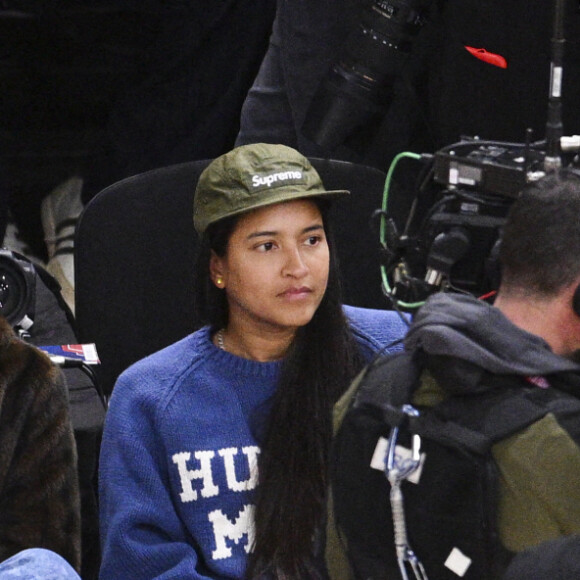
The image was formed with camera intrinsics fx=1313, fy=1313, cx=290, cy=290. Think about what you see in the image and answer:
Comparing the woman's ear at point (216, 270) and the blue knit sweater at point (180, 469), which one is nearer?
the blue knit sweater at point (180, 469)

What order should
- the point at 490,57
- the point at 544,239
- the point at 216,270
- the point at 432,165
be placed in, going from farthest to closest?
the point at 490,57
the point at 432,165
the point at 216,270
the point at 544,239

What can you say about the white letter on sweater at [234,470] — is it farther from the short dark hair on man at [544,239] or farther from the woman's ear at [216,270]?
the short dark hair on man at [544,239]

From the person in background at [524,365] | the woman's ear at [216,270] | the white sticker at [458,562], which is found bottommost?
the white sticker at [458,562]

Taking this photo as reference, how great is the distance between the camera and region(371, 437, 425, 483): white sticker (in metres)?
1.39

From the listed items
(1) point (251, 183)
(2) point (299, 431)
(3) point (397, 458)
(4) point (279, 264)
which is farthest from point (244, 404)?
(3) point (397, 458)

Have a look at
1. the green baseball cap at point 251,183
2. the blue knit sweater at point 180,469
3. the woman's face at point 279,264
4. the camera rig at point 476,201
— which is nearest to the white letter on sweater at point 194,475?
the blue knit sweater at point 180,469

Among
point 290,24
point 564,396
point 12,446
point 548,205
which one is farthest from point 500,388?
point 290,24

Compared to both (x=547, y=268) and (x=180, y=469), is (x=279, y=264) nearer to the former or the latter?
(x=180, y=469)

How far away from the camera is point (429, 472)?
139 centimetres

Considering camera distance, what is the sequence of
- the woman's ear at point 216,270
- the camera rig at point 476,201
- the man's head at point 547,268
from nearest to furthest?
the man's head at point 547,268 → the woman's ear at point 216,270 → the camera rig at point 476,201

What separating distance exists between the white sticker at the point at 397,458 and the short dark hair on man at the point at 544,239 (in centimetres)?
23

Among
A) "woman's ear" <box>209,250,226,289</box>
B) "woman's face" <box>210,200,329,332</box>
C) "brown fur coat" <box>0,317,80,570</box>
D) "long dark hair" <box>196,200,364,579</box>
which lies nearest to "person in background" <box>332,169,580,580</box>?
"long dark hair" <box>196,200,364,579</box>

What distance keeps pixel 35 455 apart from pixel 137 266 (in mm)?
613

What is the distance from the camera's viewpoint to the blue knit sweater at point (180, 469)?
1.83 m
